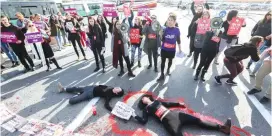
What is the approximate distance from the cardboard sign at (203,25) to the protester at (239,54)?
1.09 meters

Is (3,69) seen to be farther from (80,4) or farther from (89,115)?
(80,4)

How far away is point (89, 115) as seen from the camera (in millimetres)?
3904

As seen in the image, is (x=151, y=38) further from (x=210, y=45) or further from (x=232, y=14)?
(x=232, y=14)

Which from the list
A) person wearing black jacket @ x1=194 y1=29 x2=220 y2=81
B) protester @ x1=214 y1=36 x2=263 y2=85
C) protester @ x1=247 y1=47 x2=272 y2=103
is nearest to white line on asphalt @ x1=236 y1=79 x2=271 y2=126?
protester @ x1=247 y1=47 x2=272 y2=103

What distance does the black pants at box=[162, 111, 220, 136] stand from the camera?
10.6 ft

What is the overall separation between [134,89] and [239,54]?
9.61 feet

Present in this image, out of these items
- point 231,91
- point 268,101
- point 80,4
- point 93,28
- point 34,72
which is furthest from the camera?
point 80,4

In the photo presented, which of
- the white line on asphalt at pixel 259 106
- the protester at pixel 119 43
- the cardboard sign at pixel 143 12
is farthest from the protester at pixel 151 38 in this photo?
the white line on asphalt at pixel 259 106

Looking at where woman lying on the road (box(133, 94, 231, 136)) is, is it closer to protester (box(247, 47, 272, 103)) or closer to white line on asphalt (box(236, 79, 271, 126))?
white line on asphalt (box(236, 79, 271, 126))

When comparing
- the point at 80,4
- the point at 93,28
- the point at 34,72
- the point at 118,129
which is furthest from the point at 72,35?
the point at 80,4

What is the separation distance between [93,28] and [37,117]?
2998 mm

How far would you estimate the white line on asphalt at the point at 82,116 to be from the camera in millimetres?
3568

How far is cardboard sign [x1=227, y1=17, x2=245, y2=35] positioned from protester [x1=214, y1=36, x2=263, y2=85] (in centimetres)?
121

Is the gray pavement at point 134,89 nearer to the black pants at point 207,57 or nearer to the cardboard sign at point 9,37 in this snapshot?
the black pants at point 207,57
